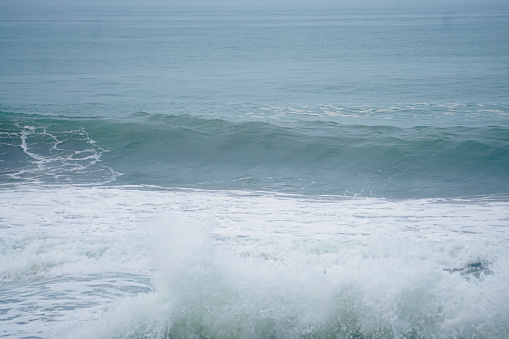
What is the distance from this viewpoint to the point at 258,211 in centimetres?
956

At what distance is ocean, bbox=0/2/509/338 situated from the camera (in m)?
5.47

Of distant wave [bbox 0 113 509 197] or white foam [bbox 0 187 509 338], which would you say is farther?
distant wave [bbox 0 113 509 197]

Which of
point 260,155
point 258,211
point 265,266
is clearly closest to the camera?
point 265,266

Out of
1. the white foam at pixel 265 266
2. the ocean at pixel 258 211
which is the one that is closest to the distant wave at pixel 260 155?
the ocean at pixel 258 211

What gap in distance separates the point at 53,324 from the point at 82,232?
9.37 feet

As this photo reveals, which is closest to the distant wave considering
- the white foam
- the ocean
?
the ocean

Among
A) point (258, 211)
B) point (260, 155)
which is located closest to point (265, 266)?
point (258, 211)

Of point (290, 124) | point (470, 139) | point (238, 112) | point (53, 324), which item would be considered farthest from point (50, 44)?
point (53, 324)

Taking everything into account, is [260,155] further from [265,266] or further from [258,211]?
[265,266]

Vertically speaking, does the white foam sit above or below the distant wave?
above

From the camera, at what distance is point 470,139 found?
14055 mm

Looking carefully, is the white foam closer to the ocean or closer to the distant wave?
the ocean

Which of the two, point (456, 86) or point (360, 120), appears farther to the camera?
point (456, 86)

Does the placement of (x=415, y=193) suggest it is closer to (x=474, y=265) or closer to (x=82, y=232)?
(x=474, y=265)
